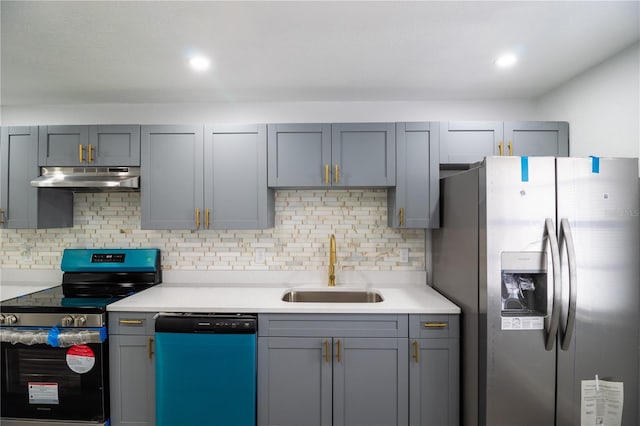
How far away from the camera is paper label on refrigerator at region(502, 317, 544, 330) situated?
1.73m

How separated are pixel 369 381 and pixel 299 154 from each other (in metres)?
1.65

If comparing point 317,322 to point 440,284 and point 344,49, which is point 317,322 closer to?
point 440,284

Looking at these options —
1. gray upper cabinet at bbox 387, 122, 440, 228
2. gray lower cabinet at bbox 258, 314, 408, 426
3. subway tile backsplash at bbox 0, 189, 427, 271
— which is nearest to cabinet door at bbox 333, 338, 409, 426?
gray lower cabinet at bbox 258, 314, 408, 426

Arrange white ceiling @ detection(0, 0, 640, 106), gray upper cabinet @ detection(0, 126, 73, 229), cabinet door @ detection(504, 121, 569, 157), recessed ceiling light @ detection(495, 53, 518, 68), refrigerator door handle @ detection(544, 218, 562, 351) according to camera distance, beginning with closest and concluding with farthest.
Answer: white ceiling @ detection(0, 0, 640, 106)
refrigerator door handle @ detection(544, 218, 562, 351)
recessed ceiling light @ detection(495, 53, 518, 68)
cabinet door @ detection(504, 121, 569, 157)
gray upper cabinet @ detection(0, 126, 73, 229)

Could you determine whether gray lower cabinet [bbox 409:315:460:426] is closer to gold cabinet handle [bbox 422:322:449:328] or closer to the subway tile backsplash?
gold cabinet handle [bbox 422:322:449:328]

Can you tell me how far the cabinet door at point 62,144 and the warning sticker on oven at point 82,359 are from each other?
4.45ft

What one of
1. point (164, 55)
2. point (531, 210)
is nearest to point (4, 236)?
point (164, 55)

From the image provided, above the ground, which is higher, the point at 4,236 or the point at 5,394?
the point at 4,236

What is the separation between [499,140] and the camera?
238 centimetres

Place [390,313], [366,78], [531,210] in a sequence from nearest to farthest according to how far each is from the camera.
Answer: [531,210]
[390,313]
[366,78]

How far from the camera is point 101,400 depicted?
81.0 inches

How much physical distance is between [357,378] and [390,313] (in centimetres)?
47

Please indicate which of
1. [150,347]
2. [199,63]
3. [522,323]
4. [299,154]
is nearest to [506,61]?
[299,154]

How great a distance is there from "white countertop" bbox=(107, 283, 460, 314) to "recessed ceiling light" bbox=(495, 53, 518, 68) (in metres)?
1.60
